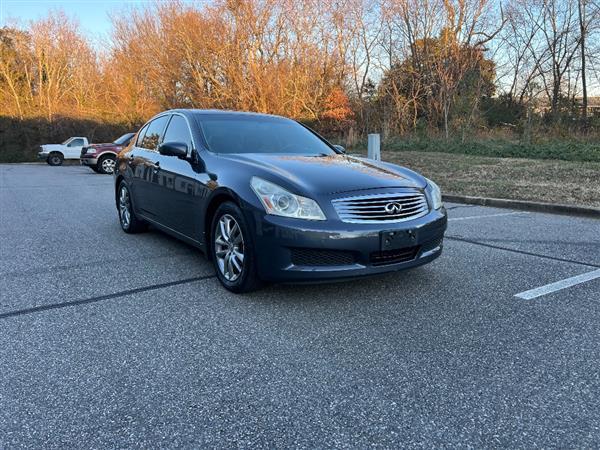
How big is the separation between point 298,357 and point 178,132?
3042 millimetres

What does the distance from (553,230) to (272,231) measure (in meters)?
4.79

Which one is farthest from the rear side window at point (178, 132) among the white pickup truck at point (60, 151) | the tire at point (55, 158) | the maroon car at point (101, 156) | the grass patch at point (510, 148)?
the tire at point (55, 158)

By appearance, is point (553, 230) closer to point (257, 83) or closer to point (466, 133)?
point (466, 133)

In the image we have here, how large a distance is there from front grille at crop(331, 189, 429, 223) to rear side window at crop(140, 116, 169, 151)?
2.81 meters

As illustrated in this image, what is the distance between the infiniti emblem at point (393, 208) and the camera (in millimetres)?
3582

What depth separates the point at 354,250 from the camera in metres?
3.39

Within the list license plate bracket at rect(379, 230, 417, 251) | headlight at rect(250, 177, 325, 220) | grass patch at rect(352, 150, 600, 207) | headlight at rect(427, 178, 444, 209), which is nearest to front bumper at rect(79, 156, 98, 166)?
grass patch at rect(352, 150, 600, 207)

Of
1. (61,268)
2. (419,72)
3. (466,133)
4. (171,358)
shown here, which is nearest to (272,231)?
(171,358)

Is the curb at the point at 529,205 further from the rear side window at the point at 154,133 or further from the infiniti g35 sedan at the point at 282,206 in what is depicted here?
the rear side window at the point at 154,133

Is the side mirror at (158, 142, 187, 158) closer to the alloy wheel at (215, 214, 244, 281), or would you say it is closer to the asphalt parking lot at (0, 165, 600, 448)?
the alloy wheel at (215, 214, 244, 281)

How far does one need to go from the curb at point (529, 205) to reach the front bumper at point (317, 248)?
5519 mm

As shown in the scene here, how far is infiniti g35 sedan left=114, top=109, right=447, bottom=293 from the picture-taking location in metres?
3.42

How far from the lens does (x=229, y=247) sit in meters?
3.89

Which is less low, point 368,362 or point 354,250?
point 354,250
